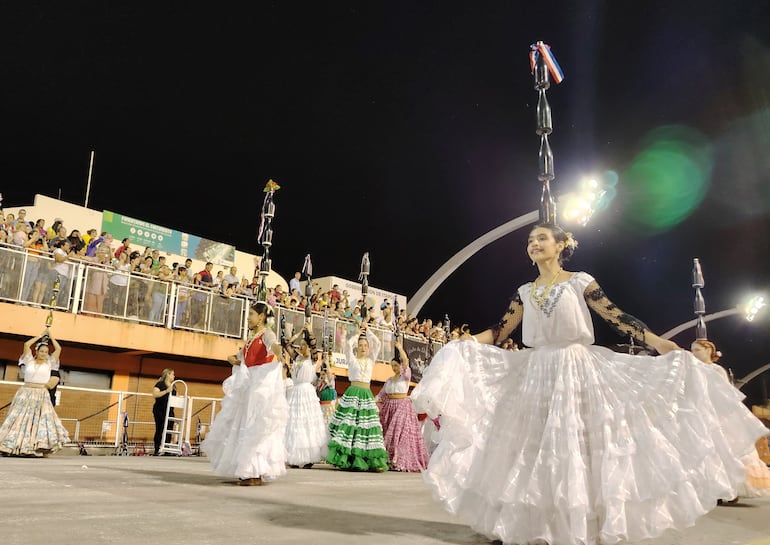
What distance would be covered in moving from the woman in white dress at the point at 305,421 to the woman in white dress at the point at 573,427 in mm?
7524

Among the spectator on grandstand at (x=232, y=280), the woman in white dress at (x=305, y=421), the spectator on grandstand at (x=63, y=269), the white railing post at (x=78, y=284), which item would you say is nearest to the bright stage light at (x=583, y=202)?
the woman in white dress at (x=305, y=421)

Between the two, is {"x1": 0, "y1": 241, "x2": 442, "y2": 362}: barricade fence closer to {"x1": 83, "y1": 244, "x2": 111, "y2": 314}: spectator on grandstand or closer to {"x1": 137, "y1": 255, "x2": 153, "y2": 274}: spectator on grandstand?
{"x1": 83, "y1": 244, "x2": 111, "y2": 314}: spectator on grandstand

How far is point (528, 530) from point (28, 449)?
33.8ft

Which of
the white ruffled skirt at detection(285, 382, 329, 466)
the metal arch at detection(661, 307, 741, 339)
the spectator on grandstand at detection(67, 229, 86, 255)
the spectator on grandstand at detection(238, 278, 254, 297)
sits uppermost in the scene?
the metal arch at detection(661, 307, 741, 339)

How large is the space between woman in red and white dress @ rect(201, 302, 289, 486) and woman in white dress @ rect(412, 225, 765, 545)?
324 centimetres

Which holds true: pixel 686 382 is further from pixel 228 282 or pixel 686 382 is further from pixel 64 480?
pixel 228 282

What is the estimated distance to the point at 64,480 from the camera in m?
6.39

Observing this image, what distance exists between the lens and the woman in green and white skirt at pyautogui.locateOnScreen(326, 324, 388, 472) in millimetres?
11266

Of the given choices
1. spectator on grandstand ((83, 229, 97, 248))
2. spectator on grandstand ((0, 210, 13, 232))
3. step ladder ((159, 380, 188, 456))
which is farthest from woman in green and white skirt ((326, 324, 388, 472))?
spectator on grandstand ((0, 210, 13, 232))

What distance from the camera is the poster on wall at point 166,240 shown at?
93.7 feet

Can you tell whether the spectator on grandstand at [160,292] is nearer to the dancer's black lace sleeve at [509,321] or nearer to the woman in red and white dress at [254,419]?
the woman in red and white dress at [254,419]

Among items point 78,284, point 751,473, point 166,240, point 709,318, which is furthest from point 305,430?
point 709,318

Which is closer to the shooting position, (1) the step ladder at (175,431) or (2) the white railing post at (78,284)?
(1) the step ladder at (175,431)

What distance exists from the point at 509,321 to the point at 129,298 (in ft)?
44.7
